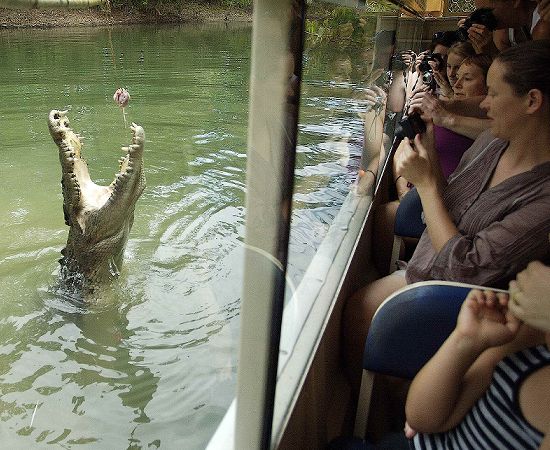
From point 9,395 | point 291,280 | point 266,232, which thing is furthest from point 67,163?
point 266,232

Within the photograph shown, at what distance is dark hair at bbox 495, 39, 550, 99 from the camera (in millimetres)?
1160

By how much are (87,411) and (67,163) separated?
1.11 metres

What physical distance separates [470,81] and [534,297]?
166 cm

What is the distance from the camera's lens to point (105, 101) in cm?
715

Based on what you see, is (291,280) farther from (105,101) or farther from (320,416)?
(105,101)

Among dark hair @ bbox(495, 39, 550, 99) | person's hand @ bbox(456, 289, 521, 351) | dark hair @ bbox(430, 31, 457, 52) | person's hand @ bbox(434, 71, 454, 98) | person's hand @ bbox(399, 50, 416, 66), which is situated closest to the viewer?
person's hand @ bbox(456, 289, 521, 351)

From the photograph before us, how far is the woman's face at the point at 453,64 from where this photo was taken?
2375 millimetres

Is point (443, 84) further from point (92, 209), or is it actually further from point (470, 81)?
point (92, 209)

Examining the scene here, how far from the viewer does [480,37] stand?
2229 millimetres

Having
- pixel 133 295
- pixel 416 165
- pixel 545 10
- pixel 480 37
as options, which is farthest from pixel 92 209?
pixel 545 10

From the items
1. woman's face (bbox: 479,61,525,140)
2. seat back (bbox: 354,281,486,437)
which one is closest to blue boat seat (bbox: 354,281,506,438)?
seat back (bbox: 354,281,486,437)

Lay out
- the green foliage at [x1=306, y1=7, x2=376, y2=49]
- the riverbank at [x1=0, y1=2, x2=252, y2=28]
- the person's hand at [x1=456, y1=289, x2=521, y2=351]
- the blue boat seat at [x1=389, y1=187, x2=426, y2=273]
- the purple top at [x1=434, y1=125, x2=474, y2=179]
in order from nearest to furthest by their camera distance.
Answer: the riverbank at [x1=0, y1=2, x2=252, y2=28] → the person's hand at [x1=456, y1=289, x2=521, y2=351] → the green foliage at [x1=306, y1=7, x2=376, y2=49] → the blue boat seat at [x1=389, y1=187, x2=426, y2=273] → the purple top at [x1=434, y1=125, x2=474, y2=179]

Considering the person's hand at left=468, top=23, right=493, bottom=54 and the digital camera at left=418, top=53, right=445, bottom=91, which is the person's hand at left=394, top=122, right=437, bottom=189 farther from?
the digital camera at left=418, top=53, right=445, bottom=91

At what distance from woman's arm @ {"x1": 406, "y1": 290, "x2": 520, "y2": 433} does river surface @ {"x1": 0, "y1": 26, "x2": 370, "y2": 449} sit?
0.32 meters
